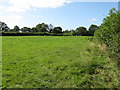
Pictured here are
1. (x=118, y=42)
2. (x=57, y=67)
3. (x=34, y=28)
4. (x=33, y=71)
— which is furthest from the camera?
(x=34, y=28)

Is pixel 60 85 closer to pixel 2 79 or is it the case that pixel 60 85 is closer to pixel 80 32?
pixel 2 79

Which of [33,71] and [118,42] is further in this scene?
[33,71]

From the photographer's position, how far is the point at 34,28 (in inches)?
4387

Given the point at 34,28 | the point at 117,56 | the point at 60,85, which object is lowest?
the point at 60,85

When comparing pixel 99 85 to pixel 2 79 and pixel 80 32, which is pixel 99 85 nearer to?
pixel 2 79

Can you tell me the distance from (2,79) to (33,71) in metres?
1.83

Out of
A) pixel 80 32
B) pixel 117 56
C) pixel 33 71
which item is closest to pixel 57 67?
pixel 33 71

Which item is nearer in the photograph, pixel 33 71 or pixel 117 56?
pixel 117 56

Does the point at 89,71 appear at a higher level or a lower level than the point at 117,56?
lower

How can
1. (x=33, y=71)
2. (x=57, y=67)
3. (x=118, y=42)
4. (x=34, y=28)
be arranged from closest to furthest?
(x=118, y=42) < (x=33, y=71) < (x=57, y=67) < (x=34, y=28)

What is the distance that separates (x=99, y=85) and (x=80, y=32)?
91.9m

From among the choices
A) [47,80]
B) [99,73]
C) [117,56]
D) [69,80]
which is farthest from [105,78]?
[47,80]

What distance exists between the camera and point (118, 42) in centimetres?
557

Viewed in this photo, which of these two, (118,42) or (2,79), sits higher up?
(118,42)
